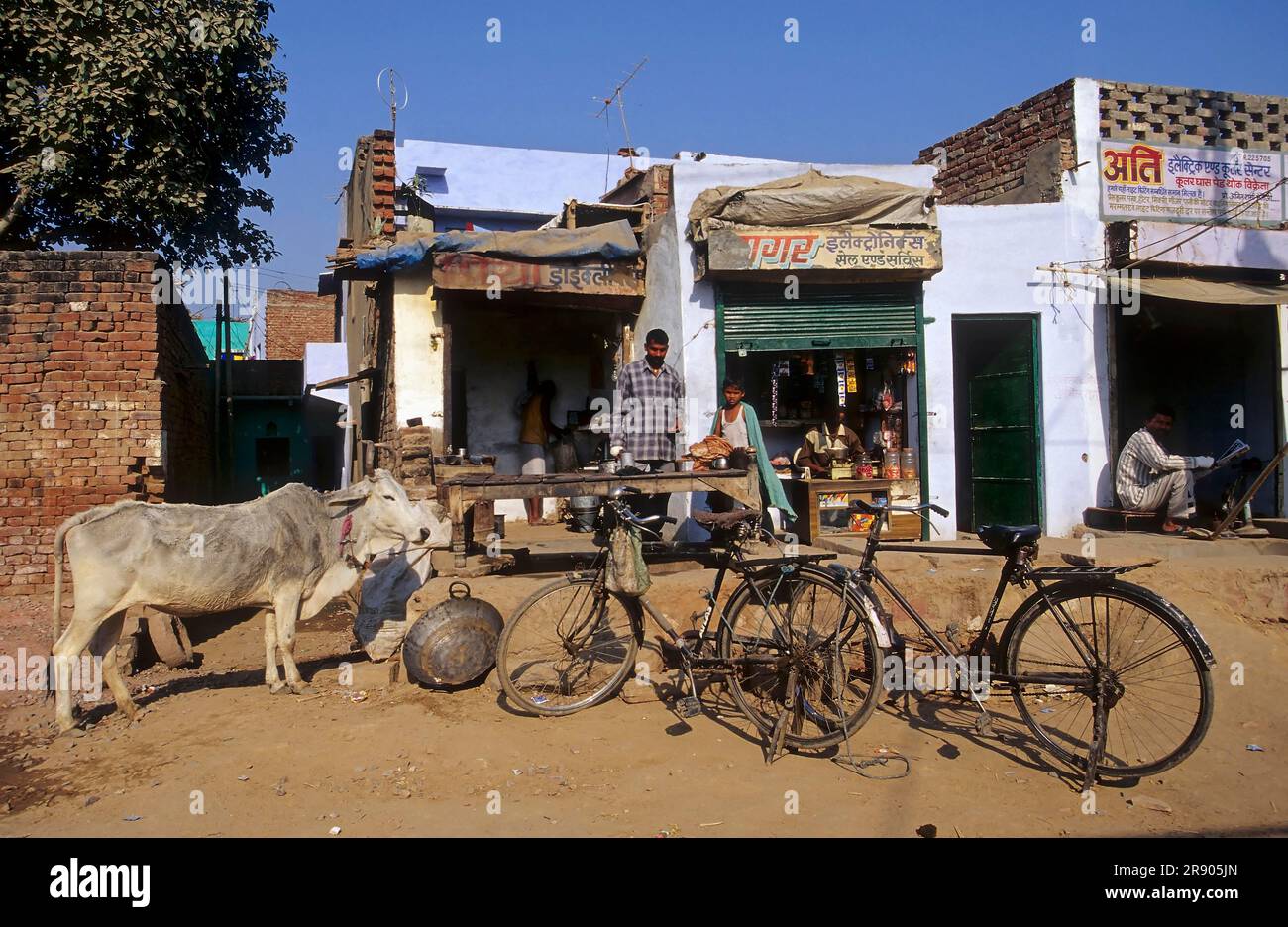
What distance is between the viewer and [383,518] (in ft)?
20.9

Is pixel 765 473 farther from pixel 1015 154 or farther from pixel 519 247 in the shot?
pixel 1015 154

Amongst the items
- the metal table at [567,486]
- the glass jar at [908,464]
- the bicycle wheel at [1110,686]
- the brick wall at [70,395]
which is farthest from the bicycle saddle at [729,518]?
the brick wall at [70,395]

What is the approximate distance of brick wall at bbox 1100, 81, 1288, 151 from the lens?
34.6ft

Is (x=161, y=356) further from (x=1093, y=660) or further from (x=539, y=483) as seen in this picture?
(x=1093, y=660)

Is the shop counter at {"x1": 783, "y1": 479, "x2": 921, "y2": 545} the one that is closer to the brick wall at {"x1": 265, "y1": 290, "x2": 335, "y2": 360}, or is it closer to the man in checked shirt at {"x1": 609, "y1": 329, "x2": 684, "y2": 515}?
the man in checked shirt at {"x1": 609, "y1": 329, "x2": 684, "y2": 515}

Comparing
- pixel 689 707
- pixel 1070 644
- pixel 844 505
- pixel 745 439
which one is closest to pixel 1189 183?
pixel 844 505

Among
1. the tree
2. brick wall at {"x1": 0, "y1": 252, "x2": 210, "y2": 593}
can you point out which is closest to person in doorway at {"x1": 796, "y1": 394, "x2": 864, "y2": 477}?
brick wall at {"x1": 0, "y1": 252, "x2": 210, "y2": 593}

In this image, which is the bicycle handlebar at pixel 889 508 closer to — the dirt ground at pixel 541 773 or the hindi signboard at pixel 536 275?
the dirt ground at pixel 541 773

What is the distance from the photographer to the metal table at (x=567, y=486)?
6516 millimetres

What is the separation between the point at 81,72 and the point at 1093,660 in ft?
42.1

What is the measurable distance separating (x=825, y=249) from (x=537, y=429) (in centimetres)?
533

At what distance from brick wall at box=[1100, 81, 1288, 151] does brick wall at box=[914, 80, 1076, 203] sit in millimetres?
548
